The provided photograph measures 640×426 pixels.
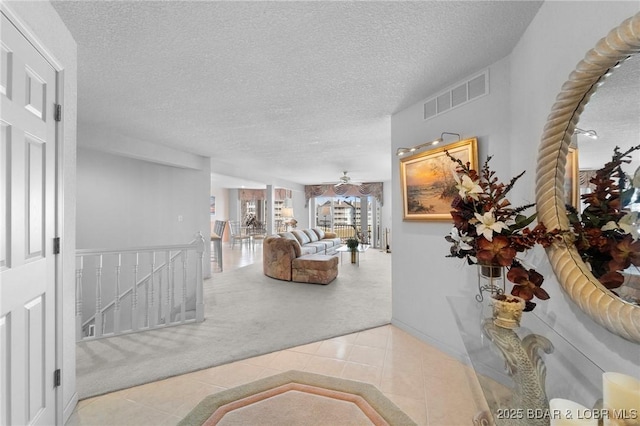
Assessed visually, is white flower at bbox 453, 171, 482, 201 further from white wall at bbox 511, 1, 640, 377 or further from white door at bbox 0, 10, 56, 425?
white door at bbox 0, 10, 56, 425

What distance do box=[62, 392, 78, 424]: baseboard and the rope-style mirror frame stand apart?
264 centimetres

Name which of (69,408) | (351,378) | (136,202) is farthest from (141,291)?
(351,378)

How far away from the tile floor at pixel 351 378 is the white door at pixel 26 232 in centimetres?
38

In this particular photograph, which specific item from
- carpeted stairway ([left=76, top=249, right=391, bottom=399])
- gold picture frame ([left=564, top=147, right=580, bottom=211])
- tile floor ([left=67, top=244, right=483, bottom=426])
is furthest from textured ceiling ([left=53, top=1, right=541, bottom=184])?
carpeted stairway ([left=76, top=249, right=391, bottom=399])

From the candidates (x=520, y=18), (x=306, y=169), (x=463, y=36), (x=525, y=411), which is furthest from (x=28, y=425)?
(x=306, y=169)

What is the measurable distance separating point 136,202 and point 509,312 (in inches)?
214

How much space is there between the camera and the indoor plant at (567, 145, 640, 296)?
830 mm

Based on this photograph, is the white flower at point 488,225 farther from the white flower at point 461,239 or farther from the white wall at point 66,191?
the white wall at point 66,191

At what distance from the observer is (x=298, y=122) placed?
3.17m

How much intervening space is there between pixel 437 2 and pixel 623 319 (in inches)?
62.1

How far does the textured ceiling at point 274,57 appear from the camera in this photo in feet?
4.78

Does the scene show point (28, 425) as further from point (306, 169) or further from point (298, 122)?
point (306, 169)

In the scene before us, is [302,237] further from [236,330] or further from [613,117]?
[613,117]

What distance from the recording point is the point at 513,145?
1814 millimetres
